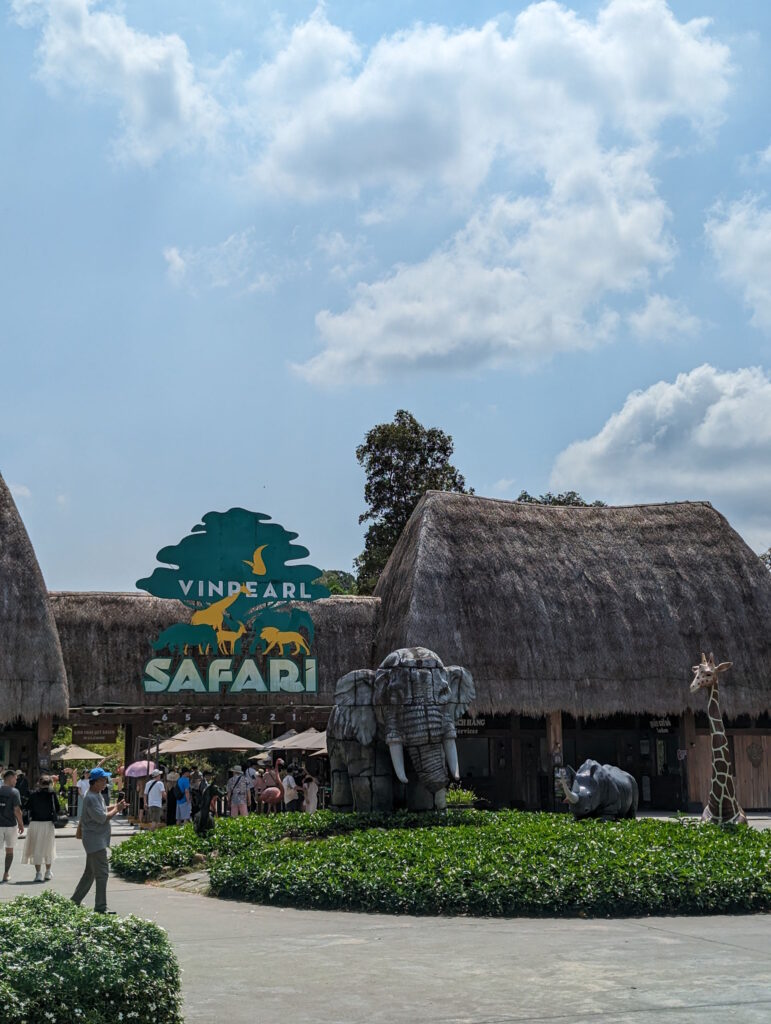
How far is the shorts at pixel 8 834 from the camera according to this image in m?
14.9

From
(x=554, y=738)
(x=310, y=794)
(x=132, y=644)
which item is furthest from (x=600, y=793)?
(x=132, y=644)

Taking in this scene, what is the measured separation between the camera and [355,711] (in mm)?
16672

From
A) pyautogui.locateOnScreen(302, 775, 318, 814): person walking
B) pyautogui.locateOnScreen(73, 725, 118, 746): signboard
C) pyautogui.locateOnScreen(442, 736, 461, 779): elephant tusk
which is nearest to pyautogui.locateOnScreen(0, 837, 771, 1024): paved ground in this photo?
pyautogui.locateOnScreen(442, 736, 461, 779): elephant tusk

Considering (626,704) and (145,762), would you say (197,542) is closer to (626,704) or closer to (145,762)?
(145,762)

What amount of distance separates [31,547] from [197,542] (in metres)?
4.09

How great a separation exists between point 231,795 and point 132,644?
7933mm

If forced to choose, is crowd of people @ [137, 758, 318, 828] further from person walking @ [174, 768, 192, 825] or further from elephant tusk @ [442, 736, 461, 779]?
elephant tusk @ [442, 736, 461, 779]

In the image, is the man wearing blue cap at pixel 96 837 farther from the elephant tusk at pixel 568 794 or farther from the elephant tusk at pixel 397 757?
the elephant tusk at pixel 568 794

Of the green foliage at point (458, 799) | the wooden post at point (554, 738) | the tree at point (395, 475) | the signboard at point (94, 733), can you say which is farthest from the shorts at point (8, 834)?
the tree at point (395, 475)

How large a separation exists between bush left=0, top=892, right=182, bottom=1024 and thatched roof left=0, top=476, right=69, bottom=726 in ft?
70.6

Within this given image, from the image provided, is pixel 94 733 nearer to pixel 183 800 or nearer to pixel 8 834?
pixel 183 800

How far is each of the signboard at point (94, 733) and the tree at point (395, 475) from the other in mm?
16508

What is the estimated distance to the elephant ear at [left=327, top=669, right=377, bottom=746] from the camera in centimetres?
1659

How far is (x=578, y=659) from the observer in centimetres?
2919
